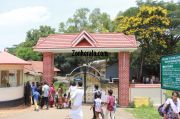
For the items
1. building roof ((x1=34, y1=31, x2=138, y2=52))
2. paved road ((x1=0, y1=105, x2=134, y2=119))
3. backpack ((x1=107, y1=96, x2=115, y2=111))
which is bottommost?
paved road ((x1=0, y1=105, x2=134, y2=119))

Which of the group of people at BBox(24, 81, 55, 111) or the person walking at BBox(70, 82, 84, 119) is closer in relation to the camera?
the person walking at BBox(70, 82, 84, 119)

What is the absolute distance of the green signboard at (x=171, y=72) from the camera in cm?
1210

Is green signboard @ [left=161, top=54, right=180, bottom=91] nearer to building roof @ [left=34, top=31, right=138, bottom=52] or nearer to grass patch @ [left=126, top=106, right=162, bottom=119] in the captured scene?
grass patch @ [left=126, top=106, right=162, bottom=119]

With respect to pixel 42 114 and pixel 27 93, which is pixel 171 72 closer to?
pixel 42 114

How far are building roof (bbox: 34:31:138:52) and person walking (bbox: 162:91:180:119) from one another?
47.6ft

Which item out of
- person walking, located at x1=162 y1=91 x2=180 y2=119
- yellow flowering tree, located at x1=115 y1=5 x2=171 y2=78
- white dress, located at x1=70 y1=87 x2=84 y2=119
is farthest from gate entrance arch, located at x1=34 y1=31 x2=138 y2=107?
yellow flowering tree, located at x1=115 y1=5 x2=171 y2=78

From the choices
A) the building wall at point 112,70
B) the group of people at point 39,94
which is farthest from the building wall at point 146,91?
the building wall at point 112,70

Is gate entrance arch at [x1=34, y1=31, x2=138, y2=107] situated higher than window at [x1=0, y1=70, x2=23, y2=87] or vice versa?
gate entrance arch at [x1=34, y1=31, x2=138, y2=107]

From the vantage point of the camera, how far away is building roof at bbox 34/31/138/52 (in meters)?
26.5

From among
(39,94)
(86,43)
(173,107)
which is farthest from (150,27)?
(173,107)

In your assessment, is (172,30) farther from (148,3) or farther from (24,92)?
(24,92)

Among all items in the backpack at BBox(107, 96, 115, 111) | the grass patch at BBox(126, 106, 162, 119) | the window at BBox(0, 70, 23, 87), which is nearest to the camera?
the backpack at BBox(107, 96, 115, 111)

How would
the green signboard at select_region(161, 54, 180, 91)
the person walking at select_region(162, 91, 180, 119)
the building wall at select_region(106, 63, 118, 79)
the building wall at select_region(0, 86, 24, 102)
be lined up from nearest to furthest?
the person walking at select_region(162, 91, 180, 119), the green signboard at select_region(161, 54, 180, 91), the building wall at select_region(0, 86, 24, 102), the building wall at select_region(106, 63, 118, 79)

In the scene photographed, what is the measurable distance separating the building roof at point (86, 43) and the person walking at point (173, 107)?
14501mm
